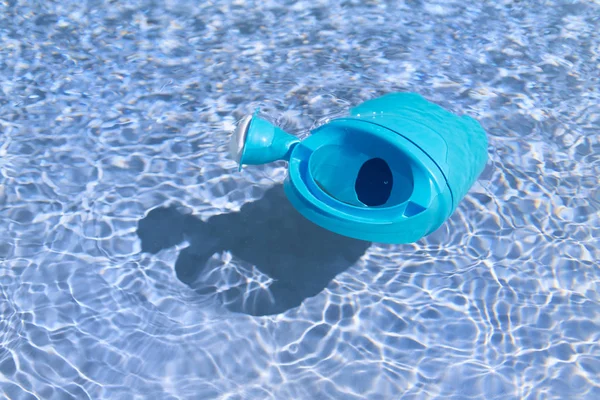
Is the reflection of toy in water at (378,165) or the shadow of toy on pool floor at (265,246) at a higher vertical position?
the reflection of toy in water at (378,165)

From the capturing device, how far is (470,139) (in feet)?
7.73

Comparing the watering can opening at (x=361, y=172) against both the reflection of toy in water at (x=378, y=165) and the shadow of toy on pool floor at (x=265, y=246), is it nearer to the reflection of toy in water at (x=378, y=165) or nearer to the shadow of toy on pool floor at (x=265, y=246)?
the reflection of toy in water at (x=378, y=165)

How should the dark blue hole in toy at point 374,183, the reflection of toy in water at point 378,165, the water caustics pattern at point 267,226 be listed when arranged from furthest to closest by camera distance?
the dark blue hole in toy at point 374,183 < the water caustics pattern at point 267,226 < the reflection of toy in water at point 378,165

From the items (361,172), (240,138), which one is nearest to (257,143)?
(240,138)

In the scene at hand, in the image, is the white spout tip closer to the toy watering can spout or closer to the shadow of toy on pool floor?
the toy watering can spout

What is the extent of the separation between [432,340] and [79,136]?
1868 millimetres

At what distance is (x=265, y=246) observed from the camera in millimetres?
2412

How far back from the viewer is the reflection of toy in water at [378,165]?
192 cm

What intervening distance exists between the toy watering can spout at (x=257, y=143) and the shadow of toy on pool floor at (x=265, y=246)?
0.46m

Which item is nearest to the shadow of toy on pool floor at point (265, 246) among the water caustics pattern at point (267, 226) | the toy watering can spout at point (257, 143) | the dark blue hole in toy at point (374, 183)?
the water caustics pattern at point (267, 226)

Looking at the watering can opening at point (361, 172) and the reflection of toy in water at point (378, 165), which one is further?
the watering can opening at point (361, 172)

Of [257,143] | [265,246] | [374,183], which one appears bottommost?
[265,246]

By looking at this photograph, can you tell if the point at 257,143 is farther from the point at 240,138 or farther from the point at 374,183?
the point at 374,183

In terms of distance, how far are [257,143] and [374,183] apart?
0.52 meters
